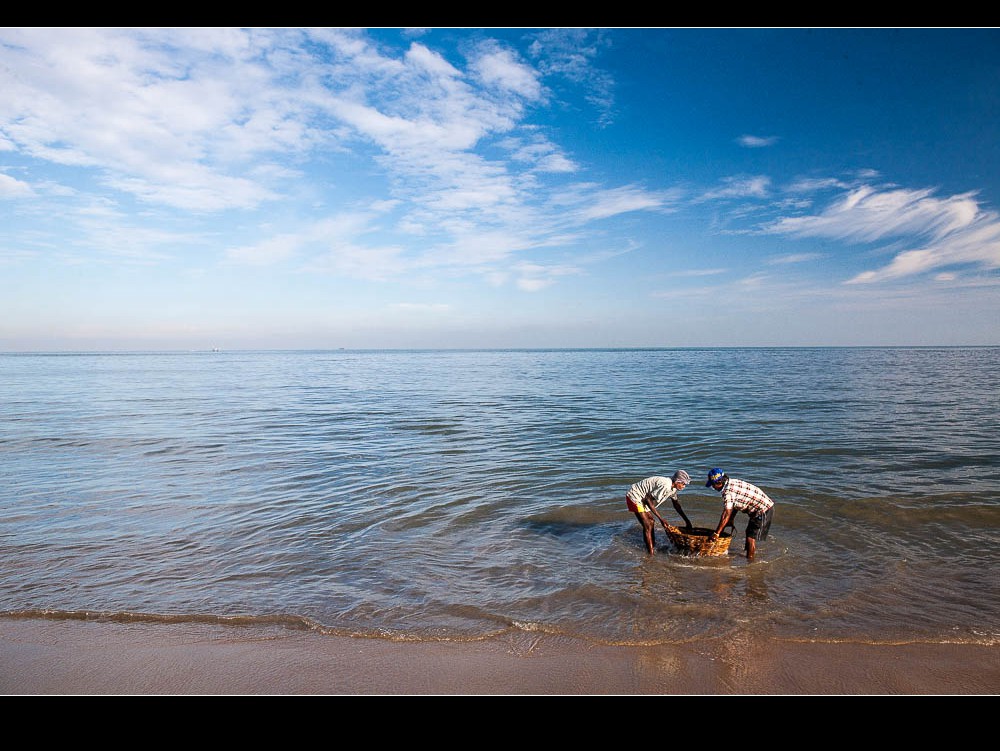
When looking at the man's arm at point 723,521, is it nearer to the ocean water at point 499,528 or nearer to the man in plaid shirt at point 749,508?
the man in plaid shirt at point 749,508

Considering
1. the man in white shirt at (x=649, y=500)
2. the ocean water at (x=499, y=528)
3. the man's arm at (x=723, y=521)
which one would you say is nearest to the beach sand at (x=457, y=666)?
the ocean water at (x=499, y=528)

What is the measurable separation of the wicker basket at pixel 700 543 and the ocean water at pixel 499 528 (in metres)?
0.21

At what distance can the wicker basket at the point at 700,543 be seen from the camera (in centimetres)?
950

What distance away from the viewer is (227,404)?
35.7 meters

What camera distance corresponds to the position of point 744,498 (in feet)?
31.3

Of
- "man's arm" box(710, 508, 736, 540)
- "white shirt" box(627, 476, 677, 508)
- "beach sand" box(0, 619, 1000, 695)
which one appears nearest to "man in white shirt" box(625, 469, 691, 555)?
"white shirt" box(627, 476, 677, 508)

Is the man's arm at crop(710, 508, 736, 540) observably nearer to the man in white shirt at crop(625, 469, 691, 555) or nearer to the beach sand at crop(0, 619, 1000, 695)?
the man in white shirt at crop(625, 469, 691, 555)

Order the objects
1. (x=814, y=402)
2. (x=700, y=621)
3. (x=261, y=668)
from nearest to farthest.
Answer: (x=261, y=668) → (x=700, y=621) → (x=814, y=402)

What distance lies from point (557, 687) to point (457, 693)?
1.06 meters

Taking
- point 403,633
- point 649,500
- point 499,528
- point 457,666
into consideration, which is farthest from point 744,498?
point 403,633

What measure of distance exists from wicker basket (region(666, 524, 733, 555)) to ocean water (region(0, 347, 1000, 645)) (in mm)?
211

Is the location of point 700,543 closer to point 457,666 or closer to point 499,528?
point 499,528

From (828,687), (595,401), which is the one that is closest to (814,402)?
(595,401)
